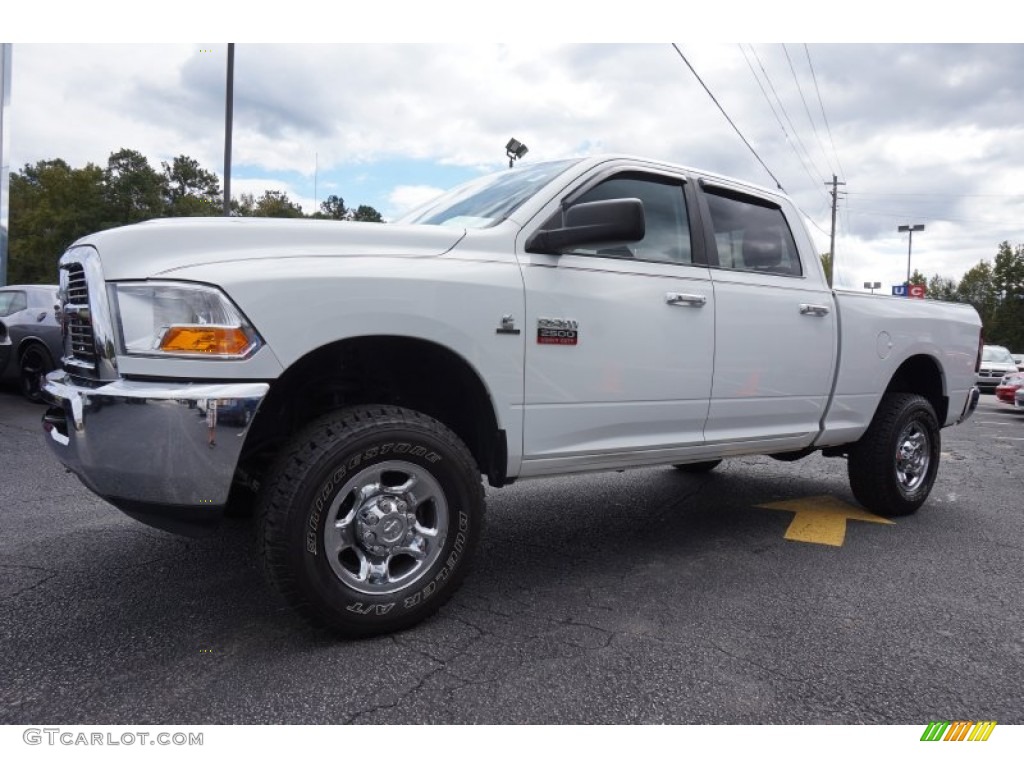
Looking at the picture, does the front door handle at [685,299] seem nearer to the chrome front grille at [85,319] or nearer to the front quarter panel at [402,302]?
the front quarter panel at [402,302]

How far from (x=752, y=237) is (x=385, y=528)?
270cm

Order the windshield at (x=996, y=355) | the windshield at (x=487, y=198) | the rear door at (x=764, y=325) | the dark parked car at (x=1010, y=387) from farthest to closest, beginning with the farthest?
the windshield at (x=996, y=355)
the dark parked car at (x=1010, y=387)
the rear door at (x=764, y=325)
the windshield at (x=487, y=198)

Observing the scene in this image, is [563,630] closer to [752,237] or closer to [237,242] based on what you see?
[237,242]

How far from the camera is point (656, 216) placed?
3.48 m

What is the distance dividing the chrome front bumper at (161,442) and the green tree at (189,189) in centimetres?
3759

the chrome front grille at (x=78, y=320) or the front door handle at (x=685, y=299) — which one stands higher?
the front door handle at (x=685, y=299)

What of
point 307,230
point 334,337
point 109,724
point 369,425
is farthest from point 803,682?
point 307,230

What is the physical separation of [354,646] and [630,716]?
996 millimetres

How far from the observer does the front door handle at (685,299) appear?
10.6 ft

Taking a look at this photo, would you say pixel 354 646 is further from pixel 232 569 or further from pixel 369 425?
pixel 232 569

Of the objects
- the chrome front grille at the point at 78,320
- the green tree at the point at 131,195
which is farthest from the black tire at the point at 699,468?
the green tree at the point at 131,195

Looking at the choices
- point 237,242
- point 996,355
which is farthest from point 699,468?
point 996,355

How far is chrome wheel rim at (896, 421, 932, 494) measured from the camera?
4.59m

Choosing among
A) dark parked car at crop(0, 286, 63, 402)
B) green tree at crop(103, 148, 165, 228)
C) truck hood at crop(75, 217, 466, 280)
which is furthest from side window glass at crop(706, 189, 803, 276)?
green tree at crop(103, 148, 165, 228)
